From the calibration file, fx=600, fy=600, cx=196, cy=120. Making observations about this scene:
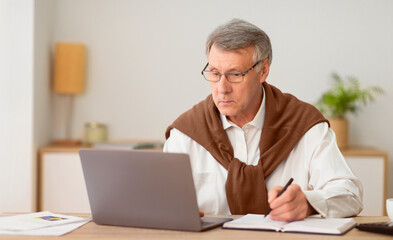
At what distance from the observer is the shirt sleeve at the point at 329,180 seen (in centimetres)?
195

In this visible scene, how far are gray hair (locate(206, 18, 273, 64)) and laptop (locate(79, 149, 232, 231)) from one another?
81 centimetres

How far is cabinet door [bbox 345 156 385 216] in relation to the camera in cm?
391

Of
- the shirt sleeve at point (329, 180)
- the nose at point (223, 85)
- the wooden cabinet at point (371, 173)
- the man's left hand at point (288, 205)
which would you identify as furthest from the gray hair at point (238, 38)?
the wooden cabinet at point (371, 173)

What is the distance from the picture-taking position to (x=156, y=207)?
169 centimetres

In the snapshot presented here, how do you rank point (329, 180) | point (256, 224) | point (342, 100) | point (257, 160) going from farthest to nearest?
point (342, 100), point (257, 160), point (329, 180), point (256, 224)

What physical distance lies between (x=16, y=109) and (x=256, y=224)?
2.68m

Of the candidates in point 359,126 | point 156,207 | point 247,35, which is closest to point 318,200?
point 156,207

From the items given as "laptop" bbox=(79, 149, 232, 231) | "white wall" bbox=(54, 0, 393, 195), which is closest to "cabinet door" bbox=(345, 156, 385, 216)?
"white wall" bbox=(54, 0, 393, 195)

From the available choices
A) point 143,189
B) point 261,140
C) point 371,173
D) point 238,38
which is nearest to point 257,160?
point 261,140

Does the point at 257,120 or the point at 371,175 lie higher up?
the point at 257,120

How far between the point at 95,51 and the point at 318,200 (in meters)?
2.82

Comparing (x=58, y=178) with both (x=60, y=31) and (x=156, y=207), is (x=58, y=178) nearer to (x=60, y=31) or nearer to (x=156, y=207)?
(x=60, y=31)

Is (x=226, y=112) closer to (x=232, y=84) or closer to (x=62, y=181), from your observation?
(x=232, y=84)

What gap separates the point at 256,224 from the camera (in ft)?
5.69
